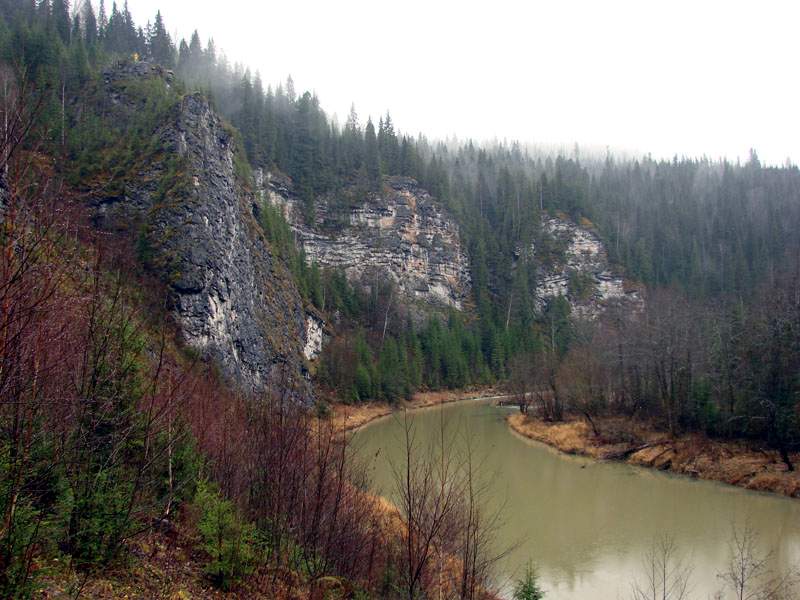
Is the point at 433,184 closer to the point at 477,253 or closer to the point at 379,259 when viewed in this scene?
the point at 477,253

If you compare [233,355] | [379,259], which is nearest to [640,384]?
[233,355]

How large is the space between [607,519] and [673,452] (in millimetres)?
12015

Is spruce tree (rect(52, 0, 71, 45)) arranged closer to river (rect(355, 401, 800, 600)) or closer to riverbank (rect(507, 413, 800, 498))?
river (rect(355, 401, 800, 600))

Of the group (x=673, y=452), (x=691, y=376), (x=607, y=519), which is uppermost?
(x=691, y=376)

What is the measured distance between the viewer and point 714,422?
31.9 metres

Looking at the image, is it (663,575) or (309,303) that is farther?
(309,303)

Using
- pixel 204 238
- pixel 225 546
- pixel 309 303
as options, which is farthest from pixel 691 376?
pixel 309 303

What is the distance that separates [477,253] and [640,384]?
53.7 meters

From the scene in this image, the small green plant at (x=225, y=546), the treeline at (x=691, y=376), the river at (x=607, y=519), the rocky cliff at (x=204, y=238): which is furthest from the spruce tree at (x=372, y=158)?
the small green plant at (x=225, y=546)

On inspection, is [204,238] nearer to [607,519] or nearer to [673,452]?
[607,519]

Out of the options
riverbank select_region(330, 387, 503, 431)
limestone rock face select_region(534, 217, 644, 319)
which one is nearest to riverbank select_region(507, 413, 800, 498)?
riverbank select_region(330, 387, 503, 431)

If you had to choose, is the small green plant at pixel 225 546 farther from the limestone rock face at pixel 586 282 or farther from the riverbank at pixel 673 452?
the limestone rock face at pixel 586 282

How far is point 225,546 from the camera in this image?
7336mm

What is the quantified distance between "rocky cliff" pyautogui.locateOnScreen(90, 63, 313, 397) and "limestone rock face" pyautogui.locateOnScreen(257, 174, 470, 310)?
95.4 ft
